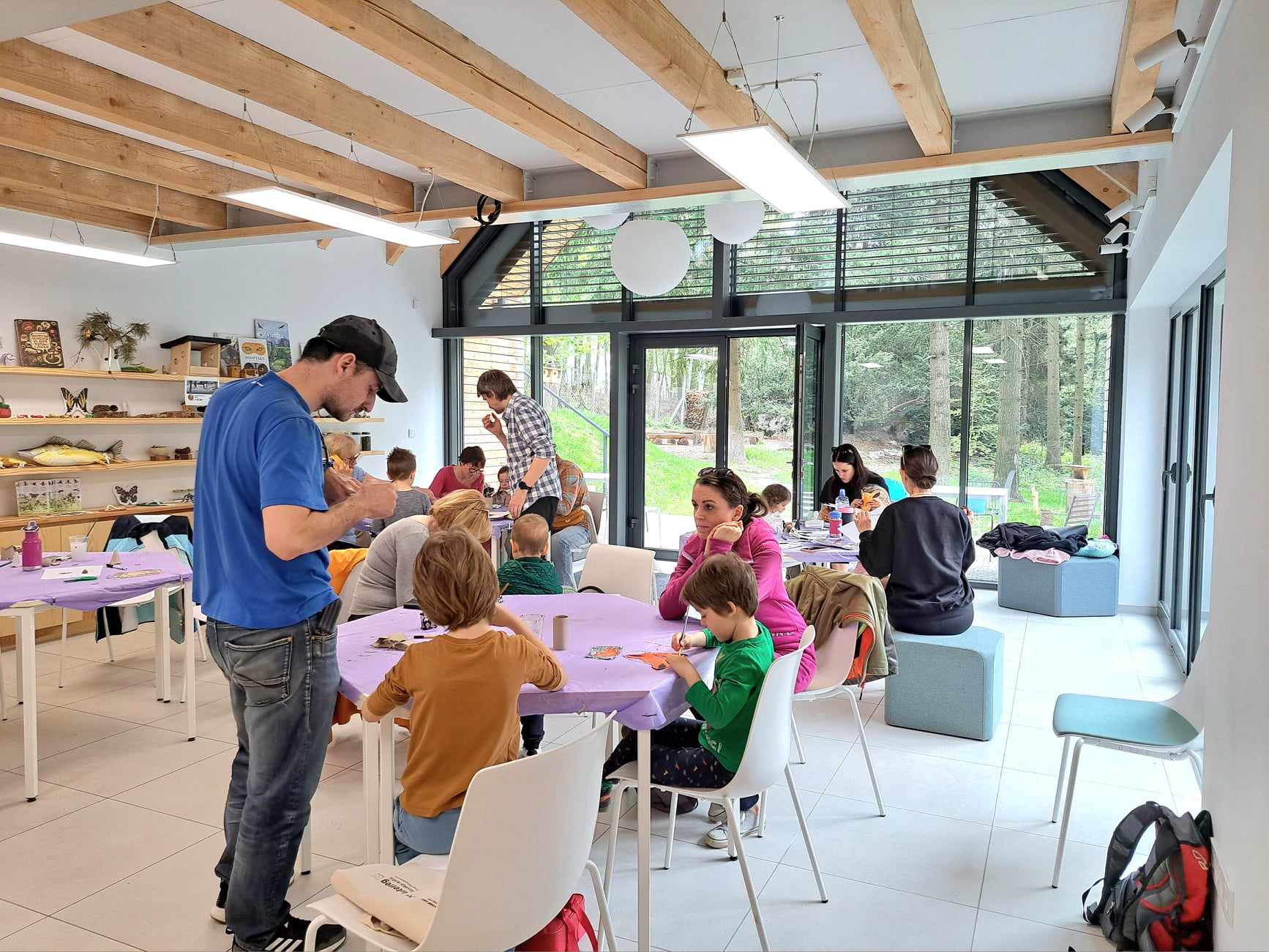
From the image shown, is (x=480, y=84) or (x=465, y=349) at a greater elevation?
(x=480, y=84)

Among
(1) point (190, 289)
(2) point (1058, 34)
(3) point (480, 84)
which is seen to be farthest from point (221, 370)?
(2) point (1058, 34)

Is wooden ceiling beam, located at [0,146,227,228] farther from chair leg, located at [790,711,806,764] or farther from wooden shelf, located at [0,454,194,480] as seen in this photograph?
chair leg, located at [790,711,806,764]

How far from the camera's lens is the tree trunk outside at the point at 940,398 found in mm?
7988

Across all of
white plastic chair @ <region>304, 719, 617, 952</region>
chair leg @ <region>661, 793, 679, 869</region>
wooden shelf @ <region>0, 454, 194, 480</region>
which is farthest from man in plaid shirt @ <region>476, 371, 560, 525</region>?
white plastic chair @ <region>304, 719, 617, 952</region>

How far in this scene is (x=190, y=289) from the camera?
737 cm

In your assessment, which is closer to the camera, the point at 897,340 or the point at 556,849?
the point at 556,849

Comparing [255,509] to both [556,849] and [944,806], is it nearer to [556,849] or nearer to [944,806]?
[556,849]

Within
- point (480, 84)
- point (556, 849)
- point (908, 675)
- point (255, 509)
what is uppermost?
point (480, 84)

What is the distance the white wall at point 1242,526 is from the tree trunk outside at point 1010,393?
15.2 ft

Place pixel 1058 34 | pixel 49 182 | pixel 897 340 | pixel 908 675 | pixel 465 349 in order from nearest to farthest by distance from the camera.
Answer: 1. pixel 1058 34
2. pixel 908 675
3. pixel 49 182
4. pixel 897 340
5. pixel 465 349

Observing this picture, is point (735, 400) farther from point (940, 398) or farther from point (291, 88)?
point (291, 88)

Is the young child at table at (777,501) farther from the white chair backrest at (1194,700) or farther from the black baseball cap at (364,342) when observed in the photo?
the black baseball cap at (364,342)

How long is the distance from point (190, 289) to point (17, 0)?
17.3ft

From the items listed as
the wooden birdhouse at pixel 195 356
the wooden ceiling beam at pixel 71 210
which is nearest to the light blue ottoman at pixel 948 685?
the wooden birdhouse at pixel 195 356
